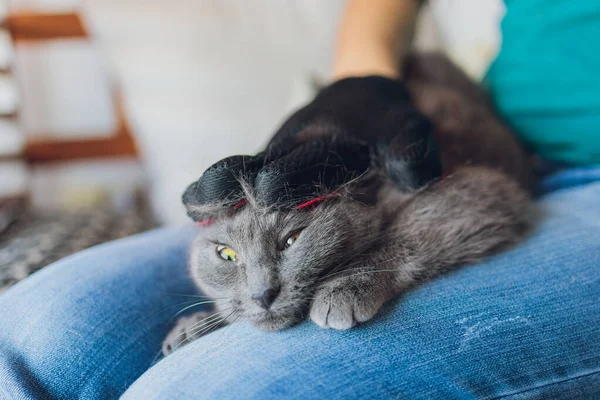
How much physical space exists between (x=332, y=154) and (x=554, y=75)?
0.76 m

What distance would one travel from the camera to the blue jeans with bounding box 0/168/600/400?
0.64 metres

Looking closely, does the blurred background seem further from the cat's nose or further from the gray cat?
the cat's nose

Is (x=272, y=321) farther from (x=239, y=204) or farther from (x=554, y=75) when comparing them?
(x=554, y=75)

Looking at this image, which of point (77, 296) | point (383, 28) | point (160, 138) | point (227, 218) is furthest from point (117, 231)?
point (383, 28)

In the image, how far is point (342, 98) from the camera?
0.98m

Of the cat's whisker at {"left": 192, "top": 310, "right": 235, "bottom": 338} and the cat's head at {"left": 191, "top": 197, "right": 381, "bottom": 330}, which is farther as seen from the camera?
the cat's whisker at {"left": 192, "top": 310, "right": 235, "bottom": 338}

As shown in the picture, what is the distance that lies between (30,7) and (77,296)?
1.80 metres

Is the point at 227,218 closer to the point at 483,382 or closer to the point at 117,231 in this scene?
the point at 483,382

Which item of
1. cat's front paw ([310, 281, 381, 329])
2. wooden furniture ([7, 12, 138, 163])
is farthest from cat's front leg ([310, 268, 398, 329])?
wooden furniture ([7, 12, 138, 163])

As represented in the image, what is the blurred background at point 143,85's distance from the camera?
171cm

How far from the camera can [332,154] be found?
818 mm

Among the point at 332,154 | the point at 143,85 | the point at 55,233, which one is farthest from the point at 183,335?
the point at 143,85

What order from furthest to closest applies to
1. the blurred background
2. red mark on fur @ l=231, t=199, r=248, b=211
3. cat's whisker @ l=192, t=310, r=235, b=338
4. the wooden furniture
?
1. the wooden furniture
2. the blurred background
3. cat's whisker @ l=192, t=310, r=235, b=338
4. red mark on fur @ l=231, t=199, r=248, b=211

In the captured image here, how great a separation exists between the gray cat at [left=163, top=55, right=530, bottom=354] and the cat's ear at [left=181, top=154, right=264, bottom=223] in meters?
0.04
